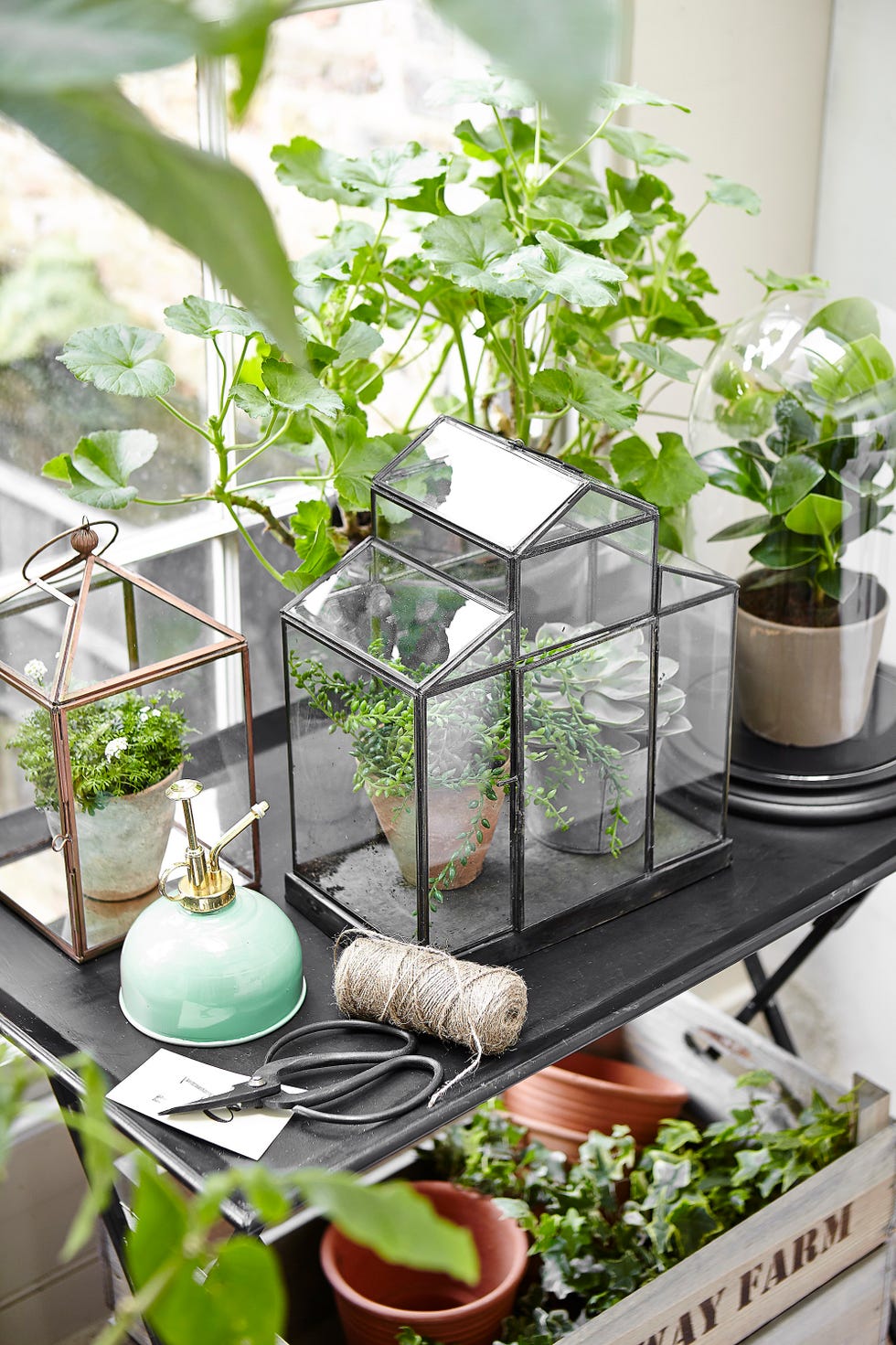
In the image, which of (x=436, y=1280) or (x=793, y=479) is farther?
(x=436, y=1280)

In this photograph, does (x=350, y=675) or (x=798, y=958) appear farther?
(x=798, y=958)

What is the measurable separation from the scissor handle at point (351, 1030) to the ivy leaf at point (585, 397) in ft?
1.58

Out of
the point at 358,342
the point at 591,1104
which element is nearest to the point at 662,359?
the point at 358,342

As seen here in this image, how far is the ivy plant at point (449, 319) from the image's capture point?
981 millimetres

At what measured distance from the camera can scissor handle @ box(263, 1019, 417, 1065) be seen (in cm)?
90

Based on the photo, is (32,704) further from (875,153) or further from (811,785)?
(875,153)

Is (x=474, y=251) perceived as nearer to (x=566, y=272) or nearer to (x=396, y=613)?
(x=566, y=272)

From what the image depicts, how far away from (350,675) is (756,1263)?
0.65m

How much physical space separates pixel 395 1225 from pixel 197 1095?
743mm

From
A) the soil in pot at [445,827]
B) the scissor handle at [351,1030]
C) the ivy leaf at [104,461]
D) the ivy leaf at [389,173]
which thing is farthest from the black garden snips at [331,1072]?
the ivy leaf at [389,173]

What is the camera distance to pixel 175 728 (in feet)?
3.34

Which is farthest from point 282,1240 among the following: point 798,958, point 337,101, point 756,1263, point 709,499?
point 337,101

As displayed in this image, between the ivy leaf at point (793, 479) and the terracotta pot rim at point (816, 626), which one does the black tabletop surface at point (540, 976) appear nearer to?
the terracotta pot rim at point (816, 626)

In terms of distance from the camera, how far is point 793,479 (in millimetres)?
1126
